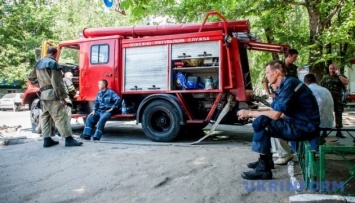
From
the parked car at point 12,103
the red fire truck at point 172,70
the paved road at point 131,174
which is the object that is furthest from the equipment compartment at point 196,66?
the parked car at point 12,103

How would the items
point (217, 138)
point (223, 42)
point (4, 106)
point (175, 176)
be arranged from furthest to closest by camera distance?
point (4, 106), point (217, 138), point (223, 42), point (175, 176)

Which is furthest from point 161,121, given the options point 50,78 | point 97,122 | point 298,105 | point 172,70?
point 298,105

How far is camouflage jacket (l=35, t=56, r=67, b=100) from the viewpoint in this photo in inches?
233

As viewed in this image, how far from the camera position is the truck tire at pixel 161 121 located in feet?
22.1

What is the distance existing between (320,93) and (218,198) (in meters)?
2.97

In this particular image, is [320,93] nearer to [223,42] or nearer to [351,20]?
[223,42]

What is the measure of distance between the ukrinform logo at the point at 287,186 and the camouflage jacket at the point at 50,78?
160 inches

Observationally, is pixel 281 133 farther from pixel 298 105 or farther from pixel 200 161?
pixel 200 161

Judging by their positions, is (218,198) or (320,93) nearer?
(218,198)

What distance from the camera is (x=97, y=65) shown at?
25.4ft

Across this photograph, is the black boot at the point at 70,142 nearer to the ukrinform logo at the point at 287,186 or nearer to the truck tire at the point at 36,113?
the truck tire at the point at 36,113

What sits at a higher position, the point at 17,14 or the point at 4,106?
the point at 17,14

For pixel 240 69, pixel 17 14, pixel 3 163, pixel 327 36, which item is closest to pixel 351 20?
pixel 327 36

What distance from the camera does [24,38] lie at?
24.6 metres
